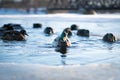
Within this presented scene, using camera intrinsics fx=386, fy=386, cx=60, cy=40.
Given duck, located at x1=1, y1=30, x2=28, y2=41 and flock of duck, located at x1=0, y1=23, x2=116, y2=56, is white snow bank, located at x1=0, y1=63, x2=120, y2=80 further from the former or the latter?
duck, located at x1=1, y1=30, x2=28, y2=41

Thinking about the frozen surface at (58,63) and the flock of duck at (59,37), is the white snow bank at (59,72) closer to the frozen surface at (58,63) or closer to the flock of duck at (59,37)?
the frozen surface at (58,63)

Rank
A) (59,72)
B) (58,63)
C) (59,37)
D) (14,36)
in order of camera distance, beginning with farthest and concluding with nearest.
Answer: (14,36) → (59,37) → (58,63) → (59,72)

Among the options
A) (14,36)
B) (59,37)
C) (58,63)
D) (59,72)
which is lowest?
(14,36)

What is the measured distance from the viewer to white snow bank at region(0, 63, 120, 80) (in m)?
16.9

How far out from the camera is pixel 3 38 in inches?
1399

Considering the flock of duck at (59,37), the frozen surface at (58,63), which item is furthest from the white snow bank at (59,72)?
the flock of duck at (59,37)

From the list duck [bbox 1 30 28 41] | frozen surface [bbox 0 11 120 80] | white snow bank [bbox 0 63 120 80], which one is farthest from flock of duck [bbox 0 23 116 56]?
white snow bank [bbox 0 63 120 80]

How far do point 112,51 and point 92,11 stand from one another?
94209 millimetres

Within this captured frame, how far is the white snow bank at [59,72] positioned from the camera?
16938mm

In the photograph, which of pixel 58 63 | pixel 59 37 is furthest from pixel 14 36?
pixel 58 63

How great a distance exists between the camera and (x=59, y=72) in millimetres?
18172

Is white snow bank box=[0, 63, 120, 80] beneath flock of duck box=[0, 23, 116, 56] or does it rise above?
above

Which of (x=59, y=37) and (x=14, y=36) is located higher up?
(x=59, y=37)

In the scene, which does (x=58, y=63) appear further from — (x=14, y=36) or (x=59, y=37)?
(x=14, y=36)
